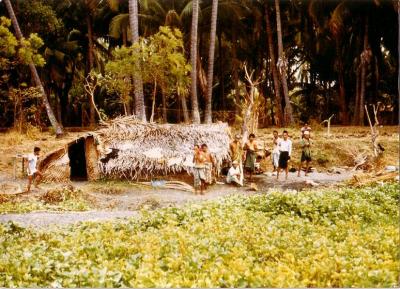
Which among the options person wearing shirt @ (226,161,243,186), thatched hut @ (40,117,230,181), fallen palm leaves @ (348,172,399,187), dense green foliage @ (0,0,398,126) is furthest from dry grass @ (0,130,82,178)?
fallen palm leaves @ (348,172,399,187)

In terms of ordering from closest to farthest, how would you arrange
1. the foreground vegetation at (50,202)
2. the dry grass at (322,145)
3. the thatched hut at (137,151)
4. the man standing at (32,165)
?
the foreground vegetation at (50,202)
the man standing at (32,165)
the thatched hut at (137,151)
the dry grass at (322,145)

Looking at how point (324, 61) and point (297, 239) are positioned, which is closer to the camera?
point (297, 239)

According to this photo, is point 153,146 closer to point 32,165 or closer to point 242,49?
point 32,165

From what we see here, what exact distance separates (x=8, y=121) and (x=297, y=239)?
1645cm

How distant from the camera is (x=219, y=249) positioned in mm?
6422

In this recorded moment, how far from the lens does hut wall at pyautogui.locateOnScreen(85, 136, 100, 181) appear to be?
50.2 feet

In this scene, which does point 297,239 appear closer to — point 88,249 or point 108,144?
point 88,249

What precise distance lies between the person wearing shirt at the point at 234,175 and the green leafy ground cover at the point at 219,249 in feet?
17.2

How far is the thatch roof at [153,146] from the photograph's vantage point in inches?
590

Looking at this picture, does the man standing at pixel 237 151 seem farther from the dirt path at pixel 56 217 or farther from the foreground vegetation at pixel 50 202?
the dirt path at pixel 56 217

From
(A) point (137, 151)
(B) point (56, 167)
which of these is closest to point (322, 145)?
(A) point (137, 151)

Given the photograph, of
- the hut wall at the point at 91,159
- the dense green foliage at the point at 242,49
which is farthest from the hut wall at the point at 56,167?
the dense green foliage at the point at 242,49

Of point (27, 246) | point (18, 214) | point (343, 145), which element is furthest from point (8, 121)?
point (27, 246)

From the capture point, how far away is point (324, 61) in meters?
29.5
